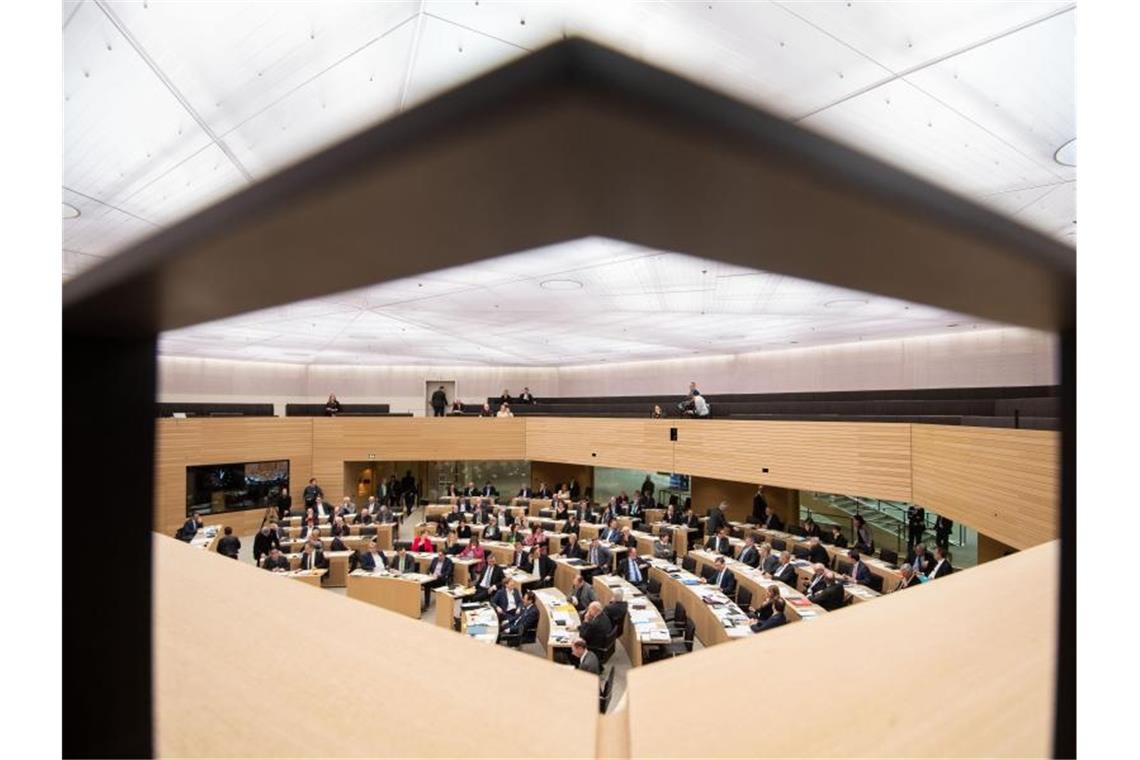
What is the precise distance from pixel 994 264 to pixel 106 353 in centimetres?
120

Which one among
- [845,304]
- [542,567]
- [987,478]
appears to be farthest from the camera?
[845,304]

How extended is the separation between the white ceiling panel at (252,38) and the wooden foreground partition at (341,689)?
138 inches

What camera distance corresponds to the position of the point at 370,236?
52 centimetres

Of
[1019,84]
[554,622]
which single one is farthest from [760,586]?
[1019,84]

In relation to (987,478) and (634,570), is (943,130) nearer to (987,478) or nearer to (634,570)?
(987,478)

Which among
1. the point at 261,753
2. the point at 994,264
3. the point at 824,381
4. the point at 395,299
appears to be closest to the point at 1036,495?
the point at 994,264

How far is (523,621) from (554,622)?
48 cm

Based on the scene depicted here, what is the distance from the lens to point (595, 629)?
22.8 feet

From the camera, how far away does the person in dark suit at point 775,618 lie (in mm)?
6962

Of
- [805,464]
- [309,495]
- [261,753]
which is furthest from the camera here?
[309,495]

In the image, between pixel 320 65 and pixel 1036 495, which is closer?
pixel 320 65

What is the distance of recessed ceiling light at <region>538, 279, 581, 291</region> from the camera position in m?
9.26

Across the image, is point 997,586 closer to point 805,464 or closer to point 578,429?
point 805,464

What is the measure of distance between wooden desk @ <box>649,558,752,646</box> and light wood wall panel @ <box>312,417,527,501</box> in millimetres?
9670
